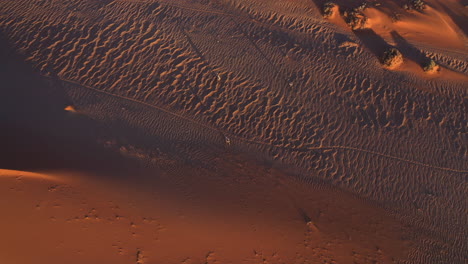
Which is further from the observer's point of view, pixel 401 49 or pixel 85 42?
pixel 85 42

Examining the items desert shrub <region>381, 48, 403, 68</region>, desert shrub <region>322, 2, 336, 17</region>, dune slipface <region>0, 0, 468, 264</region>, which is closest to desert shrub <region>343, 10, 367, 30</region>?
dune slipface <region>0, 0, 468, 264</region>

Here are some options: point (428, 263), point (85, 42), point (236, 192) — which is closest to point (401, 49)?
point (428, 263)

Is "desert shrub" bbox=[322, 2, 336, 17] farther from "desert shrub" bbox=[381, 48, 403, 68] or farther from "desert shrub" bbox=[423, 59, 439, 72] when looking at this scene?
"desert shrub" bbox=[423, 59, 439, 72]

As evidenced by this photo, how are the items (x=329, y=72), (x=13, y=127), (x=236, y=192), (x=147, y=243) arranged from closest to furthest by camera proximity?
(x=147, y=243), (x=236, y=192), (x=13, y=127), (x=329, y=72)

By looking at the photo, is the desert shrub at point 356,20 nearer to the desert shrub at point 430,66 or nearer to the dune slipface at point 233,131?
the dune slipface at point 233,131

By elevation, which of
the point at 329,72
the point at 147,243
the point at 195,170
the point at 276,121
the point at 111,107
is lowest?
the point at 147,243

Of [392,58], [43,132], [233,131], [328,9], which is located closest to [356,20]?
[328,9]

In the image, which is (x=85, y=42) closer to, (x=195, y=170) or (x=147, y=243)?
(x=195, y=170)
